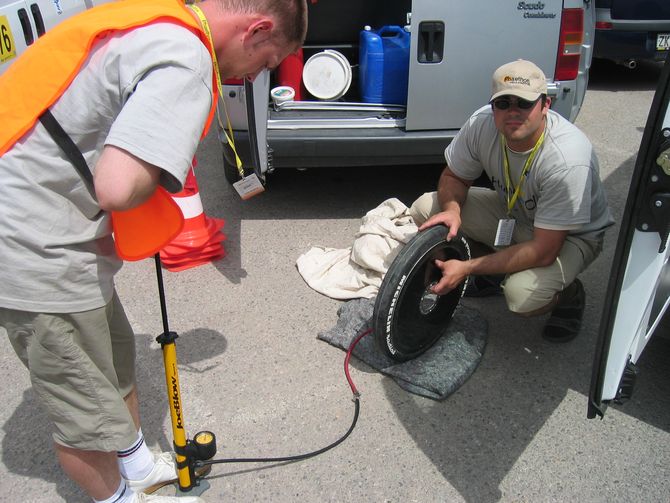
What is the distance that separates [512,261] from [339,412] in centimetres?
107

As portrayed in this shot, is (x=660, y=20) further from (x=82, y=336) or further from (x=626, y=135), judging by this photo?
(x=82, y=336)

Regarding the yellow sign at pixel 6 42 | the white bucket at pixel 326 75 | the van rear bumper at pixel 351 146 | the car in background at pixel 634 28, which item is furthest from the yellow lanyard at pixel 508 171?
the car in background at pixel 634 28

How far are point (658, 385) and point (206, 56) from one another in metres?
2.59

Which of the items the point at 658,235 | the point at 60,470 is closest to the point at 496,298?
the point at 658,235

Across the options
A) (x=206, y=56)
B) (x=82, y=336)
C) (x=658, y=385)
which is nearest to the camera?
(x=206, y=56)

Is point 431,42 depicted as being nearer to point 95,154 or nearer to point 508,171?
point 508,171

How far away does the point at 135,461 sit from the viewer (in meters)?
2.22

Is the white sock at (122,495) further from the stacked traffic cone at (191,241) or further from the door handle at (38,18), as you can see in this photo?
the door handle at (38,18)

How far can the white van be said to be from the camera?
3725mm

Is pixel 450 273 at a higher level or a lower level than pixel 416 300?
higher

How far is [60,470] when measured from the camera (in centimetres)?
246

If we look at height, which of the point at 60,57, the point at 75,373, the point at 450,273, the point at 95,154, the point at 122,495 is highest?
the point at 60,57

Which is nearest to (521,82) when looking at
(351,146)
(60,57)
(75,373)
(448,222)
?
(448,222)

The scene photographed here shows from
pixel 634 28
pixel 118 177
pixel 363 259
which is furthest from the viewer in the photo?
pixel 634 28
